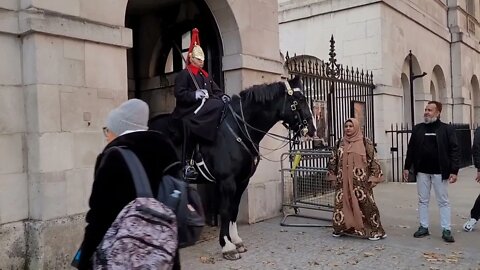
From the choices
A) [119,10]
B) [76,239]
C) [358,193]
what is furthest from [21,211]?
[358,193]

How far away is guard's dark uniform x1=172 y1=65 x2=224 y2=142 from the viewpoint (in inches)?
226

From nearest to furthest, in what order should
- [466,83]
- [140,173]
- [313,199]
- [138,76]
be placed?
1. [140,173]
2. [313,199]
3. [138,76]
4. [466,83]

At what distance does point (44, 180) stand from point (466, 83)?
780 inches

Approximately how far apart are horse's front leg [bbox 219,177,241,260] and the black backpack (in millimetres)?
3241

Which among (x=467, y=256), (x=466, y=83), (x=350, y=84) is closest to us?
(x=467, y=256)

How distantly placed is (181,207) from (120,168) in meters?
0.37

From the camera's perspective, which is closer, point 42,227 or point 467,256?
point 42,227

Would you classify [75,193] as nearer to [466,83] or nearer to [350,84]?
[350,84]

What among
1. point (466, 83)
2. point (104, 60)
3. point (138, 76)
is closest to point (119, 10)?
point (104, 60)

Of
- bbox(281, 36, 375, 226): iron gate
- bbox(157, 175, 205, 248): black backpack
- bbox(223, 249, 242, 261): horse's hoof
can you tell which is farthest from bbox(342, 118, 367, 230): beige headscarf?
bbox(157, 175, 205, 248): black backpack

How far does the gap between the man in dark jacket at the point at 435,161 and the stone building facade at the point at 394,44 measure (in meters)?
6.61

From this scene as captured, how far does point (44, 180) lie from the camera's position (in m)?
4.98

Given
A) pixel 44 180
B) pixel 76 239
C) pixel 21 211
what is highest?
pixel 44 180

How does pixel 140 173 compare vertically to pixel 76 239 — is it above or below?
above
